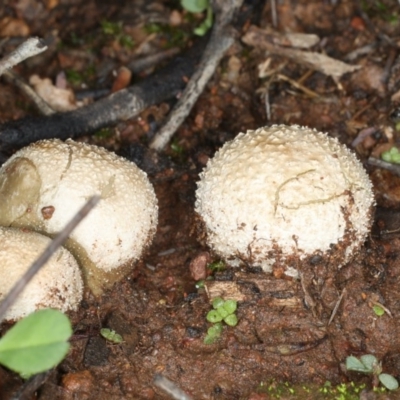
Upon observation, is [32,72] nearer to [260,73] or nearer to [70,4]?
[70,4]

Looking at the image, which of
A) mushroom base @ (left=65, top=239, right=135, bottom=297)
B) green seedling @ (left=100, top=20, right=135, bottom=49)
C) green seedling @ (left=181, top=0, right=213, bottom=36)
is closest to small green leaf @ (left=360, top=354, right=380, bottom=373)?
mushroom base @ (left=65, top=239, right=135, bottom=297)

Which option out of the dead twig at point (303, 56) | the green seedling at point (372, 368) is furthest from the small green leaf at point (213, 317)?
the dead twig at point (303, 56)

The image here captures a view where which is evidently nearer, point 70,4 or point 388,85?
point 388,85

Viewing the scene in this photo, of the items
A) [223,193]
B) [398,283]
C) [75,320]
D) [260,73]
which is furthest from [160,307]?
[260,73]

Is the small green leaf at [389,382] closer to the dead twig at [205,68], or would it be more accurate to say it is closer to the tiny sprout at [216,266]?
the tiny sprout at [216,266]

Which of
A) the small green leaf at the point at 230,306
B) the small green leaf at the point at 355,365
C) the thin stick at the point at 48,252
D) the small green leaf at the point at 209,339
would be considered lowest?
the small green leaf at the point at 355,365

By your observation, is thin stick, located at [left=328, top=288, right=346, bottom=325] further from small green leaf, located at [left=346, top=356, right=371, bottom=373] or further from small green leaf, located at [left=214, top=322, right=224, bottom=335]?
small green leaf, located at [left=214, top=322, right=224, bottom=335]

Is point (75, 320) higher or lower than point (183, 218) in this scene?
higher
